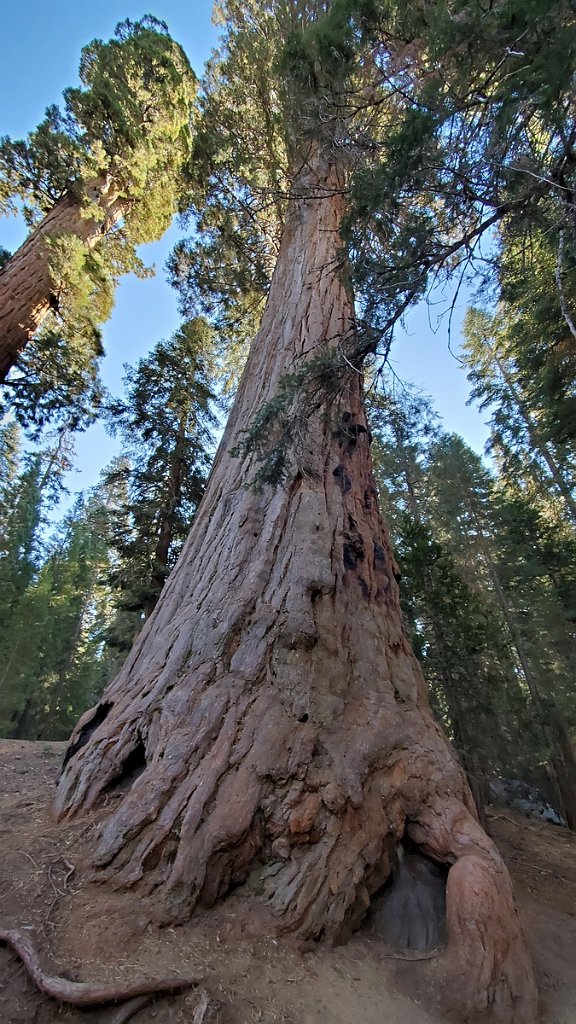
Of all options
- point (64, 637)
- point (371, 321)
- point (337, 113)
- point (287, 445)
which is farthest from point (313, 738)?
point (64, 637)

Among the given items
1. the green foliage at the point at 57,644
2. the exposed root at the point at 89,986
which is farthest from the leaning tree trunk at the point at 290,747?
the green foliage at the point at 57,644

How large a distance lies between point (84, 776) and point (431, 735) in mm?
2385

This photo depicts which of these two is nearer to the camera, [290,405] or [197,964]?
[197,964]

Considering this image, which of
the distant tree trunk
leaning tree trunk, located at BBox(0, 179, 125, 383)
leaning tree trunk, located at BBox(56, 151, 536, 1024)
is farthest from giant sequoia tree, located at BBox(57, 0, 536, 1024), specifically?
the distant tree trunk

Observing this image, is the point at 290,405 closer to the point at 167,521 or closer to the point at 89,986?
the point at 89,986

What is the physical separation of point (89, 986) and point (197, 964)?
446 mm

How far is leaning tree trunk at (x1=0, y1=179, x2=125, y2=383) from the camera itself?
19.7ft

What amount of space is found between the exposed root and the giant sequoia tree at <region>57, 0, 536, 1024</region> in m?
0.36

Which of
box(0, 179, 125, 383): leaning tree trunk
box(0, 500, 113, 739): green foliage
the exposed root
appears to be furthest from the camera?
box(0, 500, 113, 739): green foliage

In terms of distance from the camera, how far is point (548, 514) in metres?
16.5

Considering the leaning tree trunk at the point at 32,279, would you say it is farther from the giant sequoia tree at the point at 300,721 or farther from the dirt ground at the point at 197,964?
the dirt ground at the point at 197,964

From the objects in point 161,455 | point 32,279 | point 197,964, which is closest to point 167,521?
point 161,455

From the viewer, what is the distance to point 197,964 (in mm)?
1854

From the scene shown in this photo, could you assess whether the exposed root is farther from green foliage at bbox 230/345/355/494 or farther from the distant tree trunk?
the distant tree trunk
